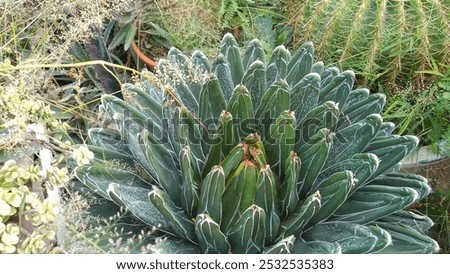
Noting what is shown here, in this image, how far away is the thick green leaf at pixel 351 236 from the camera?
45.9 inches

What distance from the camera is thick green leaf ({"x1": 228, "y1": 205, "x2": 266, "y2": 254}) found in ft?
3.65

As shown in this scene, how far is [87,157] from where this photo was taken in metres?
1.21

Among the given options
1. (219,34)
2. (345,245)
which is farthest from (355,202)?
(219,34)

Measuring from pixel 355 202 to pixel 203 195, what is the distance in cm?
34

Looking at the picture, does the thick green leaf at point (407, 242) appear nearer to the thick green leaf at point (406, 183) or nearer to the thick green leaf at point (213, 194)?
the thick green leaf at point (406, 183)

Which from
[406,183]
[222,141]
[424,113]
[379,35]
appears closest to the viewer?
[222,141]

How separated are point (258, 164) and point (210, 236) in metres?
0.16

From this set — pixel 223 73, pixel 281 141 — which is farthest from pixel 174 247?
pixel 223 73

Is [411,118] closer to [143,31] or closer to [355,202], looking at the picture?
[355,202]

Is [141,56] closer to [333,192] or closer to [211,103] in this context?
[211,103]

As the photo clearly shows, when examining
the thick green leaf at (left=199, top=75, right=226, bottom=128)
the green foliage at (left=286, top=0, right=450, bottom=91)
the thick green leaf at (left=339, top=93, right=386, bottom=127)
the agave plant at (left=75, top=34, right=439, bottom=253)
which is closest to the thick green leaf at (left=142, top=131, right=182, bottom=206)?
the agave plant at (left=75, top=34, right=439, bottom=253)

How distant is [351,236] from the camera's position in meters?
1.21

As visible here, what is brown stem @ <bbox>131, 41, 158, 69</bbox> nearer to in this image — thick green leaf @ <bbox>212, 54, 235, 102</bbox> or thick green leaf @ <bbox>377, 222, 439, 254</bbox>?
thick green leaf @ <bbox>212, 54, 235, 102</bbox>

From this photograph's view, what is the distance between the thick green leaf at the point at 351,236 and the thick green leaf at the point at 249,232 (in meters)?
0.13
